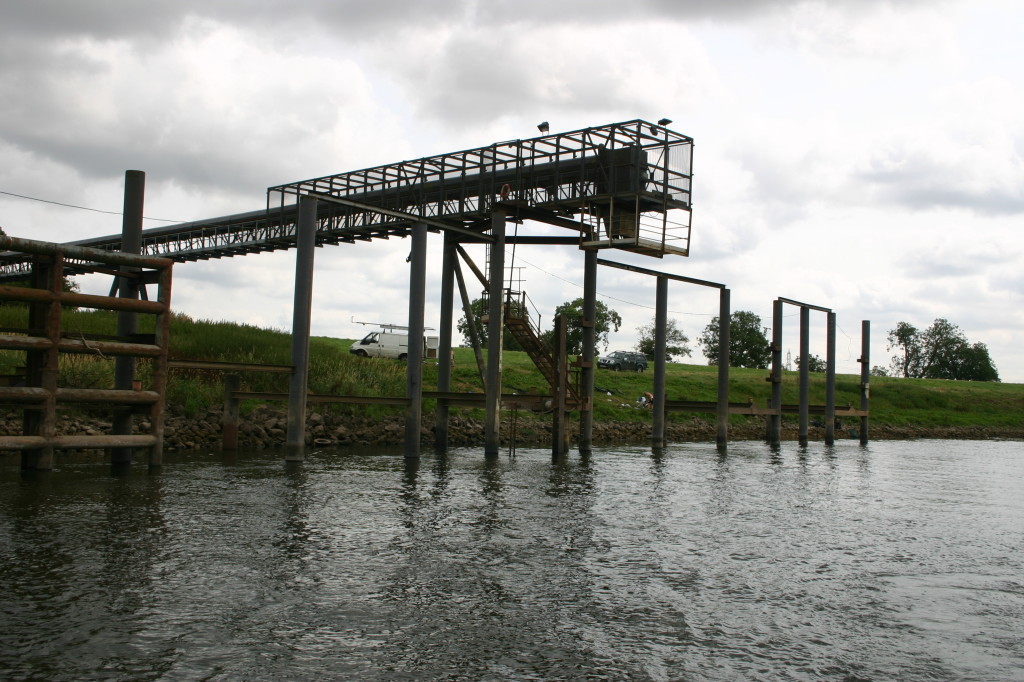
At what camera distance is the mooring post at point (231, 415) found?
3244cm

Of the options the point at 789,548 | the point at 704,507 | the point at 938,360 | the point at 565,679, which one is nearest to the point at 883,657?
the point at 565,679

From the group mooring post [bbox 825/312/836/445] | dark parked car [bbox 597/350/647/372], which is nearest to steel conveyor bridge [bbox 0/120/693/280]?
mooring post [bbox 825/312/836/445]

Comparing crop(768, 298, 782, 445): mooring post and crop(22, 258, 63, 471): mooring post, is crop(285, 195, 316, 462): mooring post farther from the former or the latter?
crop(768, 298, 782, 445): mooring post

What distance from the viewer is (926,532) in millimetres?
19047

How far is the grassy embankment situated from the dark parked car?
2.90m

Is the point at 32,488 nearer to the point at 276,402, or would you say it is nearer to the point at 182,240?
the point at 276,402

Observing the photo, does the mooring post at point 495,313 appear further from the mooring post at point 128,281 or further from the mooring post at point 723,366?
the mooring post at point 723,366

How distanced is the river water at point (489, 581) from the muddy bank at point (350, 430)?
7.74 m

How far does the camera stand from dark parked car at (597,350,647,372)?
83.4 m

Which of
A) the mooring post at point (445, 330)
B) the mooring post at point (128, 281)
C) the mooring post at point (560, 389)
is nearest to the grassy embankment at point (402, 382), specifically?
the mooring post at point (128, 281)

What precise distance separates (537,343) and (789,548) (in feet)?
60.8

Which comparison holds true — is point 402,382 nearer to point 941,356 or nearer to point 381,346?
point 381,346

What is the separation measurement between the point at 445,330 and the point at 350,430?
719cm

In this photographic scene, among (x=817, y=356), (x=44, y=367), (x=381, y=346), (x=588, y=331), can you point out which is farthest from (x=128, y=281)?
(x=817, y=356)
